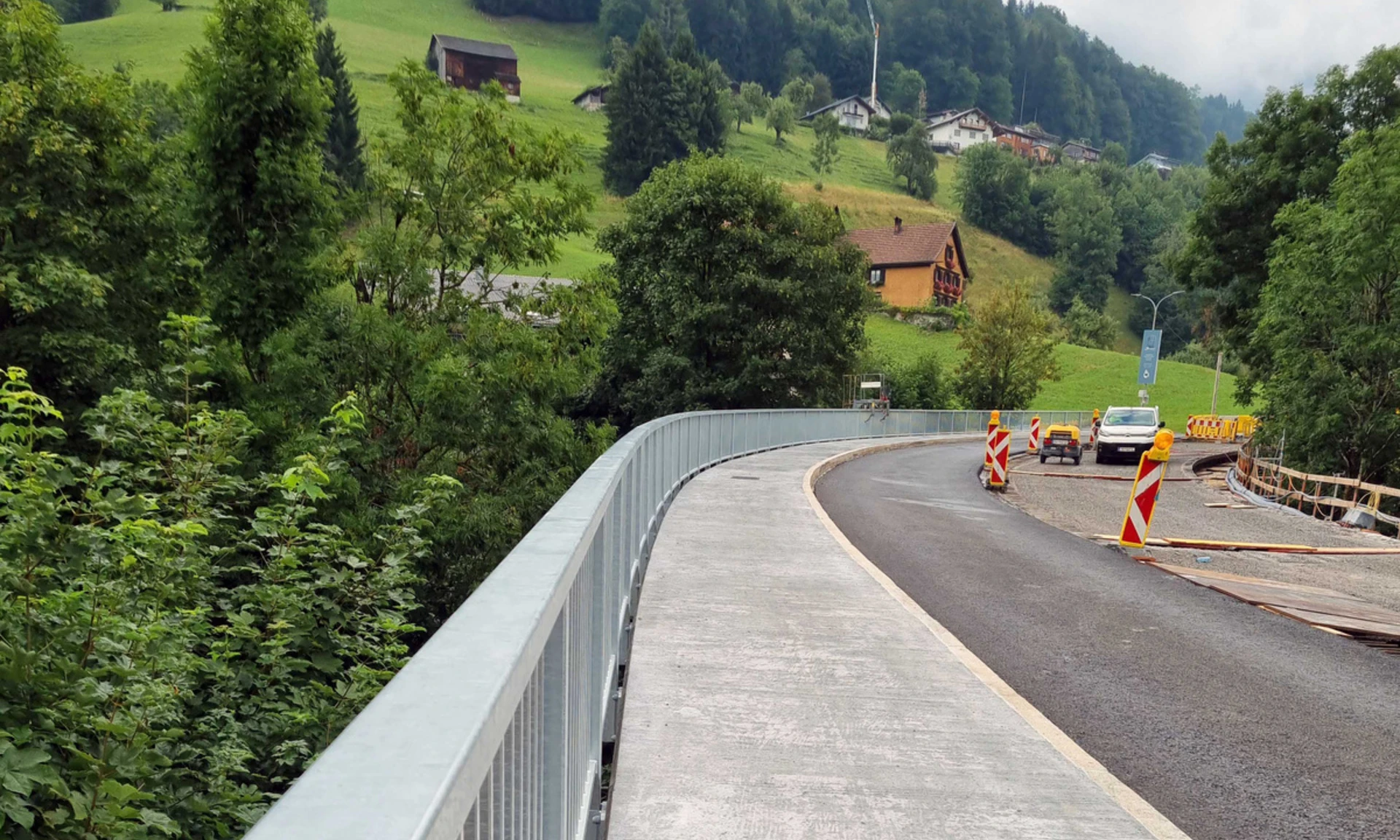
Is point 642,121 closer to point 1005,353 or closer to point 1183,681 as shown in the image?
point 1005,353

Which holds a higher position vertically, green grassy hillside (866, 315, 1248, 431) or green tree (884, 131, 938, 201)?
green tree (884, 131, 938, 201)

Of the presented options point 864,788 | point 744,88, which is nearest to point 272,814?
point 864,788

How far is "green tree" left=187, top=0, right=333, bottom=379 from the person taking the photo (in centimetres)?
2319

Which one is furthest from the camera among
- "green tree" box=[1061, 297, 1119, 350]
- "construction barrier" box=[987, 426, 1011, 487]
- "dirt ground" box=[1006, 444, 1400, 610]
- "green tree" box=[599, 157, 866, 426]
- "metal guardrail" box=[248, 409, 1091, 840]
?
"green tree" box=[1061, 297, 1119, 350]

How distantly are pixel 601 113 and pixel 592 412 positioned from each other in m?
104

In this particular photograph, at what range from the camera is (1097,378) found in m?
84.6

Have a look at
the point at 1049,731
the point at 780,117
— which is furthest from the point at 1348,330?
the point at 780,117

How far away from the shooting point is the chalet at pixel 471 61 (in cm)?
14200

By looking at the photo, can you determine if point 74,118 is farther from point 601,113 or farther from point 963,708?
point 601,113

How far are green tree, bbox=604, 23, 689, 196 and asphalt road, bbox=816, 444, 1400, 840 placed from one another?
104m

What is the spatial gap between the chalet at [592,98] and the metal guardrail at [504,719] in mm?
148491

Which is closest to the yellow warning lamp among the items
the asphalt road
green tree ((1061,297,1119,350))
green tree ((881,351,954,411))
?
the asphalt road

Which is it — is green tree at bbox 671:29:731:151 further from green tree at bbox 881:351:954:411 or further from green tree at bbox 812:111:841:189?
green tree at bbox 881:351:954:411

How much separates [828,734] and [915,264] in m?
101
